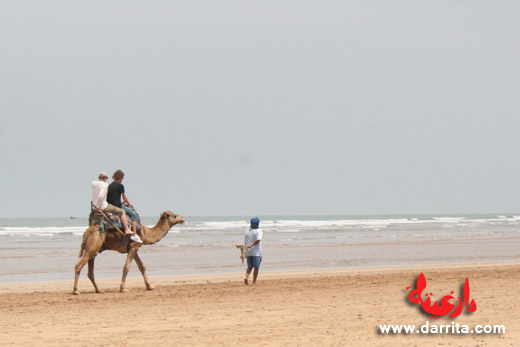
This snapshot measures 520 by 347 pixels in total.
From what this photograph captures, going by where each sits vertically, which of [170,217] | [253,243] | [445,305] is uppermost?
[170,217]

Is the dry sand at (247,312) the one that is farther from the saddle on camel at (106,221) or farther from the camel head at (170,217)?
the camel head at (170,217)

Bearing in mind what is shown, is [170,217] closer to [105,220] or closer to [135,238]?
[135,238]

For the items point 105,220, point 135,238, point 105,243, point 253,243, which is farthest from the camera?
point 253,243

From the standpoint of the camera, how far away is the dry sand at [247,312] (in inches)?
377

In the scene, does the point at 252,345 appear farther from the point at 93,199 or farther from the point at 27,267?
the point at 27,267

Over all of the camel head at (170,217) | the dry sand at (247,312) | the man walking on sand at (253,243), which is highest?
the camel head at (170,217)

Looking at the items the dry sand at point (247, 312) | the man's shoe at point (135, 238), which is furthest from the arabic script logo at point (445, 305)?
the man's shoe at point (135, 238)

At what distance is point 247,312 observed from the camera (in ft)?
39.4

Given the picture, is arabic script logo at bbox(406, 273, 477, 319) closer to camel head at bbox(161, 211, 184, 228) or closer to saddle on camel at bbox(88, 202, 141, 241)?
camel head at bbox(161, 211, 184, 228)

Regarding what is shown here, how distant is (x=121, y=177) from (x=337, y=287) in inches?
200

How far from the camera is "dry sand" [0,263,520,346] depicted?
9578 mm

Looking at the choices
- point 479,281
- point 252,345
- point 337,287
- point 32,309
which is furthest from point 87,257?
point 479,281

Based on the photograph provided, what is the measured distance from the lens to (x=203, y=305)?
13.1m

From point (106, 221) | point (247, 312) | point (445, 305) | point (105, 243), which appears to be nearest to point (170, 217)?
point (105, 243)
